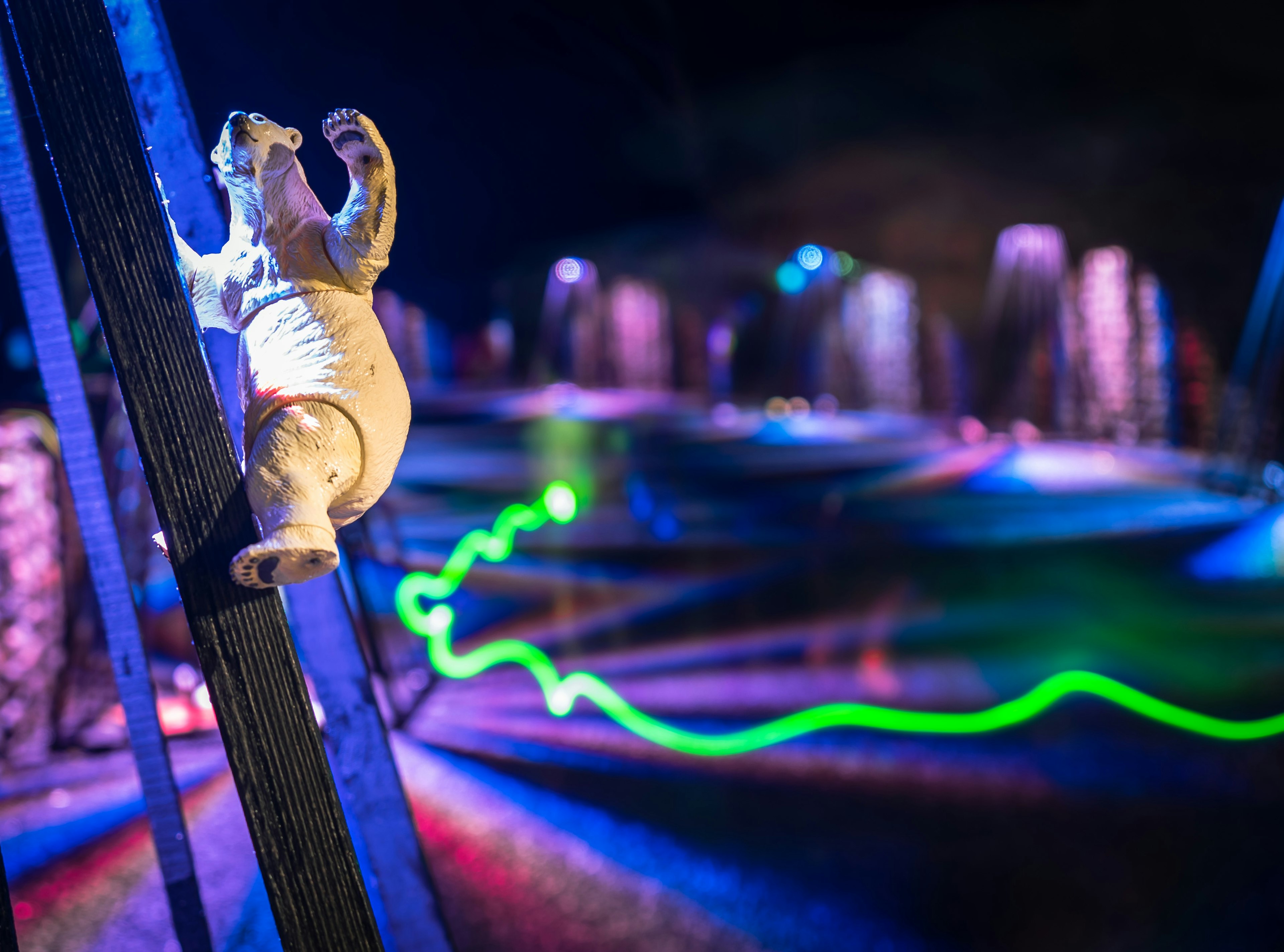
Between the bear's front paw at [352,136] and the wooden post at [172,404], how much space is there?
12 cm

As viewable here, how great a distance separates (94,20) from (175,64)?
0.11m

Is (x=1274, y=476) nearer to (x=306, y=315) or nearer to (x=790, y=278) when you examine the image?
(x=790, y=278)

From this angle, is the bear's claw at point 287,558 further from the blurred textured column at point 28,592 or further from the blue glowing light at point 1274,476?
the blue glowing light at point 1274,476

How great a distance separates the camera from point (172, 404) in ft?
1.77

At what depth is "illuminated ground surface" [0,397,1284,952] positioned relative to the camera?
1.15m

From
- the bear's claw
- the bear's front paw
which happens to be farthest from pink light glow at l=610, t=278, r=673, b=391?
the bear's claw

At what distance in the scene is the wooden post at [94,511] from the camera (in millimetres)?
681

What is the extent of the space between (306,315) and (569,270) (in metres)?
1.63

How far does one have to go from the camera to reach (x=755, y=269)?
118 inches

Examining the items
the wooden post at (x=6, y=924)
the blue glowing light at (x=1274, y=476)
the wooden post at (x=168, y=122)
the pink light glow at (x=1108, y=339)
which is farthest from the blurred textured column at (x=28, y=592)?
the pink light glow at (x=1108, y=339)

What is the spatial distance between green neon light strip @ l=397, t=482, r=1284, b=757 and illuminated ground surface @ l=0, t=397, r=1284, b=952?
Answer: 3cm

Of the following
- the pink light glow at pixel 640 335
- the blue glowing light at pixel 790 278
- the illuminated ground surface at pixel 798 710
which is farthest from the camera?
the blue glowing light at pixel 790 278

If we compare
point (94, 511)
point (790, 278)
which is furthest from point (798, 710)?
point (790, 278)

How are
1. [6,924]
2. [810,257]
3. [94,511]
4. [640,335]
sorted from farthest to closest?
[810,257], [640,335], [94,511], [6,924]
